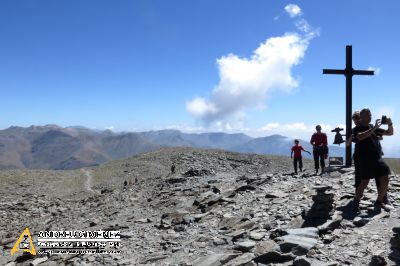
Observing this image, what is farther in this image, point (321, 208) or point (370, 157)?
point (321, 208)

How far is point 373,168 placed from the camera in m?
11.8

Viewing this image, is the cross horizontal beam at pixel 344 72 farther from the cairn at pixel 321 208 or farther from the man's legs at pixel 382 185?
the man's legs at pixel 382 185

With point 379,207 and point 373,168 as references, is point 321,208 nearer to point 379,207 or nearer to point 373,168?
point 379,207

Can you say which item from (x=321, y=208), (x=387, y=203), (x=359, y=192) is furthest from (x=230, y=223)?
(x=387, y=203)

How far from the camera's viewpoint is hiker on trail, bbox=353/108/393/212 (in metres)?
11.7

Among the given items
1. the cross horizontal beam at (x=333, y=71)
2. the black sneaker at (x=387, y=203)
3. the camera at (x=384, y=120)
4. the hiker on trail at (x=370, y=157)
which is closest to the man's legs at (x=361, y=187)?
the hiker on trail at (x=370, y=157)

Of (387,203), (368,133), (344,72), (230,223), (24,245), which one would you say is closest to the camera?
(368,133)

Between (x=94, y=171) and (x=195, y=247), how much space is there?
121 ft

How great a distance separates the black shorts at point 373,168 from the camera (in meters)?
11.7

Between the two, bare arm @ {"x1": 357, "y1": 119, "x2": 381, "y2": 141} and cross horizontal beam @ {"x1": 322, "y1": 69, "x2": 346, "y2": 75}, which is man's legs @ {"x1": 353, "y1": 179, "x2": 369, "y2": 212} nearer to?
bare arm @ {"x1": 357, "y1": 119, "x2": 381, "y2": 141}

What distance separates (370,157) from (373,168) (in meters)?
0.35

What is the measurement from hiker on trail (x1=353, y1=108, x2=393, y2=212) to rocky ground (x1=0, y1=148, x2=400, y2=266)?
0.69m

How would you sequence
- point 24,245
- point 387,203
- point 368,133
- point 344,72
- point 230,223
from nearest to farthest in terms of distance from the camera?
1. point 368,133
2. point 387,203
3. point 230,223
4. point 24,245
5. point 344,72

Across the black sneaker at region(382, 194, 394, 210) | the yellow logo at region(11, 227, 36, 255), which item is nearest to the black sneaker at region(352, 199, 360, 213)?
the black sneaker at region(382, 194, 394, 210)
